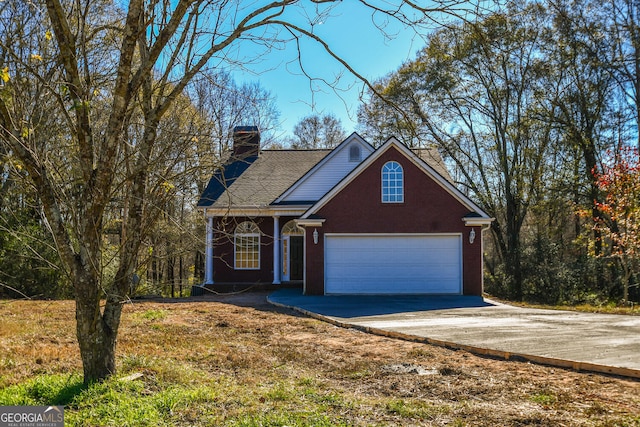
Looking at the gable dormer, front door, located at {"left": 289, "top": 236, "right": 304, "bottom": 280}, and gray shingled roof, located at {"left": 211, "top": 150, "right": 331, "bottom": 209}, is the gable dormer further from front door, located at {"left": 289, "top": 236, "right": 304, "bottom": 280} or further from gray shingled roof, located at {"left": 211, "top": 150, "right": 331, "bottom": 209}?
front door, located at {"left": 289, "top": 236, "right": 304, "bottom": 280}

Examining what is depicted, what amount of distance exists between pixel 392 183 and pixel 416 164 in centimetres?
100

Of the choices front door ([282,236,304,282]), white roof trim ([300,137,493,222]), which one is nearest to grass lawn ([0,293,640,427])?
white roof trim ([300,137,493,222])

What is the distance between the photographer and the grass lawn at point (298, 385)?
4.36 meters

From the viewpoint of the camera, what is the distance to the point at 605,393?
16.8ft

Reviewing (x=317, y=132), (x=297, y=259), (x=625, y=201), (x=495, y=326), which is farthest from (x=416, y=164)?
(x=317, y=132)

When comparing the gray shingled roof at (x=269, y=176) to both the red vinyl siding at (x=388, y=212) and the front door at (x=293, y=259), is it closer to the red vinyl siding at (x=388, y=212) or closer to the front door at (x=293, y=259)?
the front door at (x=293, y=259)

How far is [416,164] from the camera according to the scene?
16984 mm

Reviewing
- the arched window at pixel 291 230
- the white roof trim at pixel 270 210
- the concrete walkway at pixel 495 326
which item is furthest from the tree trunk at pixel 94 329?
the arched window at pixel 291 230

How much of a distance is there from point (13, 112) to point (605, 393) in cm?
643

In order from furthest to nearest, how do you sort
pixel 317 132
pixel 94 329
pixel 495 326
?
pixel 317 132, pixel 495 326, pixel 94 329

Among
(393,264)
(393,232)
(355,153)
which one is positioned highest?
(355,153)

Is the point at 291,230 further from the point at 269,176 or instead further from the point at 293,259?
the point at 269,176

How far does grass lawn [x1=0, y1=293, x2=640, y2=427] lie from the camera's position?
4.36 m

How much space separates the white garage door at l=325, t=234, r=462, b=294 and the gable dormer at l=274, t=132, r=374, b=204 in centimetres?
347
